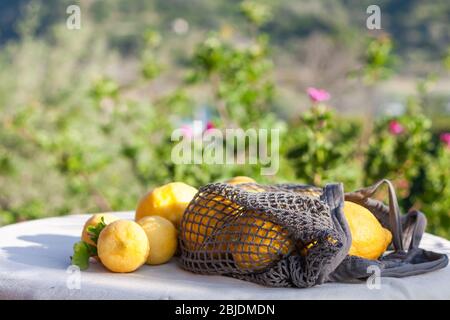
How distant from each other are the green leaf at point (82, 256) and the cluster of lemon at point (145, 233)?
0.03 meters

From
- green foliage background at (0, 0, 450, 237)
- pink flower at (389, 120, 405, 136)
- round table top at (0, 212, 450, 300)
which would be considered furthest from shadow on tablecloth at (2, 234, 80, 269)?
pink flower at (389, 120, 405, 136)

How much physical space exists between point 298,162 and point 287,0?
921cm

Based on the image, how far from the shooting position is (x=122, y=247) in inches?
60.0

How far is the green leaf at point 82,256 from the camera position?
1574 mm

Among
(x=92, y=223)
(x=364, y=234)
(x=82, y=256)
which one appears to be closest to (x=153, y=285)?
(x=82, y=256)

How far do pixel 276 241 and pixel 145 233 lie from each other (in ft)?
1.12

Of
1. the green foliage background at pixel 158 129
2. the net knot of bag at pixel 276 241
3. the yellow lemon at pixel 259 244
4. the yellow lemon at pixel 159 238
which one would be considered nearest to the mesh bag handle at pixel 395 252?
the net knot of bag at pixel 276 241

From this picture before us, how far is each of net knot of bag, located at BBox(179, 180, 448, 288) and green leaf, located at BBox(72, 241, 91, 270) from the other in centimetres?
24

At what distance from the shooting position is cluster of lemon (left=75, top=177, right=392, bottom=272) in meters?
1.49

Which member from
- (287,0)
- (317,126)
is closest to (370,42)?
(317,126)

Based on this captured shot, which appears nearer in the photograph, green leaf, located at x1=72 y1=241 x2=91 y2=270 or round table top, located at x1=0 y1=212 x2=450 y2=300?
round table top, located at x1=0 y1=212 x2=450 y2=300

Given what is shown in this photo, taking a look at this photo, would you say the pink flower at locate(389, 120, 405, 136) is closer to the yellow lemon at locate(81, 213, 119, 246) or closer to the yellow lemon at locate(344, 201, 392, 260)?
the yellow lemon at locate(344, 201, 392, 260)
